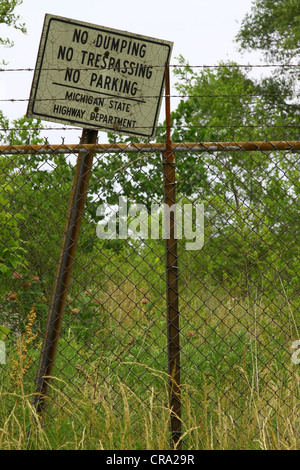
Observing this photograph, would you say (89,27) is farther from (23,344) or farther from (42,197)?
(42,197)

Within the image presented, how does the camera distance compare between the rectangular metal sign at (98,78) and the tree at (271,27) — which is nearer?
the rectangular metal sign at (98,78)

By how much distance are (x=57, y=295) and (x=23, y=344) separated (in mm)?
363

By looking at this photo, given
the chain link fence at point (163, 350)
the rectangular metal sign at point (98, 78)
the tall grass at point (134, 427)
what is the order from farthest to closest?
the rectangular metal sign at point (98, 78) → the chain link fence at point (163, 350) → the tall grass at point (134, 427)

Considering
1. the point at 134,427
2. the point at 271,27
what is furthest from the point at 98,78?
the point at 271,27

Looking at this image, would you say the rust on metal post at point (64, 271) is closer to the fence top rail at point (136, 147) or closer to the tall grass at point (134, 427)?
the fence top rail at point (136, 147)

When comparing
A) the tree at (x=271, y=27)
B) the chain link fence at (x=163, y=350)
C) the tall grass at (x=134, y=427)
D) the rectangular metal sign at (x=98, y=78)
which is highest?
the tree at (x=271, y=27)

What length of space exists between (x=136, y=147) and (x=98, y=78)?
0.59 metres

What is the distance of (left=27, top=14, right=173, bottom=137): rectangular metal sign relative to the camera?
3484 millimetres

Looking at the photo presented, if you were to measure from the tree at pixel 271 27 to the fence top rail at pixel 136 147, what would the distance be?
16138 mm

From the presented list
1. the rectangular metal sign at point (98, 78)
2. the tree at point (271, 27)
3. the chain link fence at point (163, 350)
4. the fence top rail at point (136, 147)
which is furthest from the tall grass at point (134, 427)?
the tree at point (271, 27)

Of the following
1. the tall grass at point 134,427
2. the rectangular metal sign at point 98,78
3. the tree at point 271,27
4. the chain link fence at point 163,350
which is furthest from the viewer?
the tree at point 271,27

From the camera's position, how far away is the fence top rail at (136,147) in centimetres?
333

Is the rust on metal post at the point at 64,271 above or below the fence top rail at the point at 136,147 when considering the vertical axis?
below

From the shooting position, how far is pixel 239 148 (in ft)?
11.3
